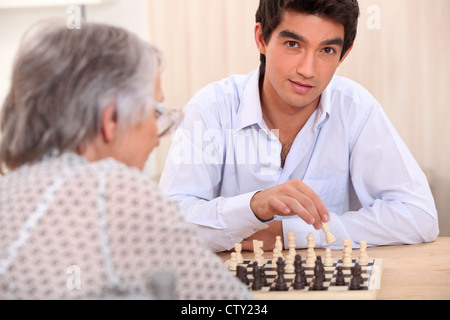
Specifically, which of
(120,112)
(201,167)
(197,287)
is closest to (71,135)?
(120,112)

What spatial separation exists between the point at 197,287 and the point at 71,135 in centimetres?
35

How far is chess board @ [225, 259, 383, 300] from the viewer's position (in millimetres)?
1449

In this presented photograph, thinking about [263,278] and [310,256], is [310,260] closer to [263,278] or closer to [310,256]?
[310,256]

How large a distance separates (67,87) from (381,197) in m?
1.45

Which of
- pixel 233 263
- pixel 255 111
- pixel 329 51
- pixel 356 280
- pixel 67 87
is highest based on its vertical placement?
pixel 67 87

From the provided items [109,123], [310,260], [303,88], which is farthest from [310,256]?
[109,123]

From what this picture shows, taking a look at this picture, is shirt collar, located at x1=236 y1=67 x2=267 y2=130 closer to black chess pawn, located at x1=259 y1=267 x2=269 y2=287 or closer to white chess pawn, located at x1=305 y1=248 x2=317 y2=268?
white chess pawn, located at x1=305 y1=248 x2=317 y2=268

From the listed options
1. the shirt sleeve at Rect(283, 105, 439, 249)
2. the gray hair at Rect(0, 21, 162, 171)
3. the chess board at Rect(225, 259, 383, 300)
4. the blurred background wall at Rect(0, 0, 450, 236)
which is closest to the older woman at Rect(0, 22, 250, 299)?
the gray hair at Rect(0, 21, 162, 171)

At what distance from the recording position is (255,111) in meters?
2.33

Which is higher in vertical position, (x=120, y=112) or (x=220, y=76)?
(x=120, y=112)

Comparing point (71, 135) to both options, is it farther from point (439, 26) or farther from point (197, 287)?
point (439, 26)

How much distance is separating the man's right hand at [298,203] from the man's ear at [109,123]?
0.80 m

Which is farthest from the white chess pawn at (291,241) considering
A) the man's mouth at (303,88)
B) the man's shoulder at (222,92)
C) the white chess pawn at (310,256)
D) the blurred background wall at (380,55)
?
the blurred background wall at (380,55)
